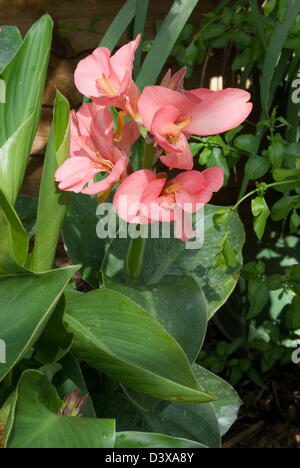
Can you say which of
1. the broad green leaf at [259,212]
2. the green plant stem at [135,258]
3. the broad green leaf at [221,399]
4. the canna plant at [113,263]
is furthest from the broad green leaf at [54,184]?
the broad green leaf at [221,399]

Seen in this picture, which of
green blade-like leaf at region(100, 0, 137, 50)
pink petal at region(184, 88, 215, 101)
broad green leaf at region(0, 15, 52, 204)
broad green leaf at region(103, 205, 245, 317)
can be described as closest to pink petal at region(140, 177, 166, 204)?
pink petal at region(184, 88, 215, 101)

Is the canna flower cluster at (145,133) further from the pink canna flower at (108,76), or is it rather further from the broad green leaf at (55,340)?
the broad green leaf at (55,340)

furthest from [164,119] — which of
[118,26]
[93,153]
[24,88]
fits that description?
[118,26]

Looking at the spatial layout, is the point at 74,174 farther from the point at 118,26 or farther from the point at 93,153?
the point at 118,26

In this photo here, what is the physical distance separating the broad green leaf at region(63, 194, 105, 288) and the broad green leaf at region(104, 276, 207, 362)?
123 mm

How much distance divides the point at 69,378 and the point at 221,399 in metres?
0.30

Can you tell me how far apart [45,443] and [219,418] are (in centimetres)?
44

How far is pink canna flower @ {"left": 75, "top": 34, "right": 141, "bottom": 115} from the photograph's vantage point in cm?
82

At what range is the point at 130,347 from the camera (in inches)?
34.4

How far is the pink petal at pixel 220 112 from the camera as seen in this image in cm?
76

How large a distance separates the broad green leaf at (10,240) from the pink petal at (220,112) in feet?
0.80

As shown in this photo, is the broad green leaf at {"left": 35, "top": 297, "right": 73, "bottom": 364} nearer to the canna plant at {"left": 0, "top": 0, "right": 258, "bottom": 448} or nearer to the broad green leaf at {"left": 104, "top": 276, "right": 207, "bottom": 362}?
the canna plant at {"left": 0, "top": 0, "right": 258, "bottom": 448}
